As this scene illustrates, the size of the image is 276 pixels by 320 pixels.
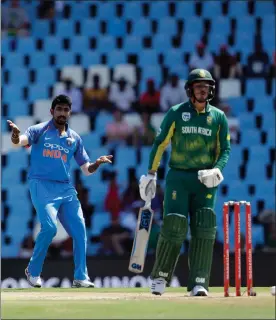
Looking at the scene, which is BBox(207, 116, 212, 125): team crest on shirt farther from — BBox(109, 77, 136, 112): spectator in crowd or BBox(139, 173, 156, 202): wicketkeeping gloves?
BBox(109, 77, 136, 112): spectator in crowd

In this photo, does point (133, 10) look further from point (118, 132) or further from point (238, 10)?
point (118, 132)

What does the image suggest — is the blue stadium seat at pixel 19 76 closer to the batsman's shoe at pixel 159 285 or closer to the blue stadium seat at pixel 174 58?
the blue stadium seat at pixel 174 58

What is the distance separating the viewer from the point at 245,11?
16.3 metres

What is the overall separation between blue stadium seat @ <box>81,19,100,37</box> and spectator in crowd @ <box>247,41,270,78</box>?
8.41 ft

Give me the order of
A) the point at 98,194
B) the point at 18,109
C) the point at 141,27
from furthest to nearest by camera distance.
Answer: the point at 141,27 < the point at 18,109 < the point at 98,194

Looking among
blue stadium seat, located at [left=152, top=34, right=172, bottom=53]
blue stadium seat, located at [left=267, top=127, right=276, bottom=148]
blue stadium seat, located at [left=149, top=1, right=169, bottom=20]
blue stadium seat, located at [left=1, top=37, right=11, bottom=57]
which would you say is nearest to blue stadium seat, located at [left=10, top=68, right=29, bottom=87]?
blue stadium seat, located at [left=1, top=37, right=11, bottom=57]

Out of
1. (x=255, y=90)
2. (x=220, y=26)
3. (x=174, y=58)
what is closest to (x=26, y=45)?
(x=174, y=58)

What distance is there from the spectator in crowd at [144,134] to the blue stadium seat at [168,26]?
1919 millimetres

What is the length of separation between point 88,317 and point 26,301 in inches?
53.7

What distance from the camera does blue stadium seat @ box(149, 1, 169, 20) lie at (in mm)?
16438

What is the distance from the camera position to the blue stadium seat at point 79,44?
53.9 feet

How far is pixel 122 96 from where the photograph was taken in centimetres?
1551

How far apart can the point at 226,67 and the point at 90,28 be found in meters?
2.42

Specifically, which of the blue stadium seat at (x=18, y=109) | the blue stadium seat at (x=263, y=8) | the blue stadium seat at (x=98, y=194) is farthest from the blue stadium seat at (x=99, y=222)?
the blue stadium seat at (x=263, y=8)
